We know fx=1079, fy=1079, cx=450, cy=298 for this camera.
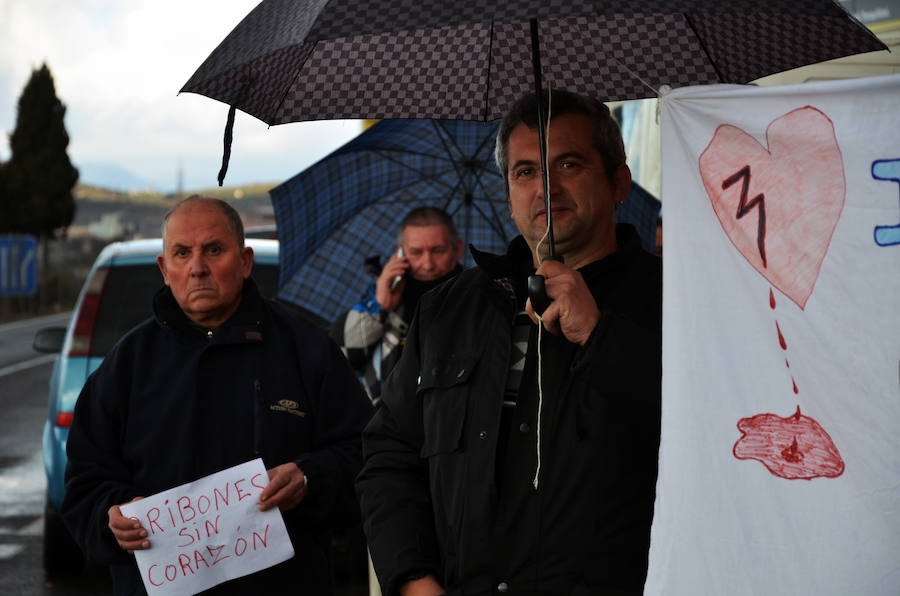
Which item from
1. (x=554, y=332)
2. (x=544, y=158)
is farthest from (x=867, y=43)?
(x=554, y=332)

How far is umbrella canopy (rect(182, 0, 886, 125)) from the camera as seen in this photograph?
284cm

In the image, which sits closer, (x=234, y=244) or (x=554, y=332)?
(x=554, y=332)

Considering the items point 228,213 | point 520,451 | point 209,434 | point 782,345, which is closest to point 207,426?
point 209,434

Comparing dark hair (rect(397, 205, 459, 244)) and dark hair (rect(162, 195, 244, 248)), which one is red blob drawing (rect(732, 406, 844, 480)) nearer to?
dark hair (rect(162, 195, 244, 248))

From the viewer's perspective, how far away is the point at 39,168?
164 feet

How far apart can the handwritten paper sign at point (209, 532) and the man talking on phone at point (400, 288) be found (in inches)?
70.4

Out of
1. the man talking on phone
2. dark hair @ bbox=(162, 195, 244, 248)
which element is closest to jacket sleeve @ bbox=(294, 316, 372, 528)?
dark hair @ bbox=(162, 195, 244, 248)

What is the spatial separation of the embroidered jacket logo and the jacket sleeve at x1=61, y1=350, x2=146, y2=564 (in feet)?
1.46

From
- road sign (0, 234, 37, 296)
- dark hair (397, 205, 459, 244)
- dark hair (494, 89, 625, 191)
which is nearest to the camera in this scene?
dark hair (494, 89, 625, 191)

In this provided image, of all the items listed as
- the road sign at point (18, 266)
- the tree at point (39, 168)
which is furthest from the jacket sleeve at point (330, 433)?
the tree at point (39, 168)

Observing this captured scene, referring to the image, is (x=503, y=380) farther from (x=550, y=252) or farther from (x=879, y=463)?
(x=879, y=463)

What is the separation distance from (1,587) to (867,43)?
5428 millimetres

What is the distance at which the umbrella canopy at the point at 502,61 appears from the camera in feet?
9.30

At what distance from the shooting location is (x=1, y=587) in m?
6.11
